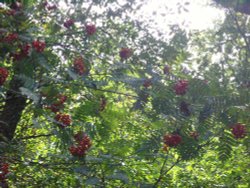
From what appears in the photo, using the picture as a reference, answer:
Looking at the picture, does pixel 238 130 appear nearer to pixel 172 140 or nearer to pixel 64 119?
pixel 172 140

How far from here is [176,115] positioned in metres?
2.97

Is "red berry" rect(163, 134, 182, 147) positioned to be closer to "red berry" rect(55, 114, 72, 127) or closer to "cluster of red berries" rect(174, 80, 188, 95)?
"cluster of red berries" rect(174, 80, 188, 95)

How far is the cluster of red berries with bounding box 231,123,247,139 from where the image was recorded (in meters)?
3.00

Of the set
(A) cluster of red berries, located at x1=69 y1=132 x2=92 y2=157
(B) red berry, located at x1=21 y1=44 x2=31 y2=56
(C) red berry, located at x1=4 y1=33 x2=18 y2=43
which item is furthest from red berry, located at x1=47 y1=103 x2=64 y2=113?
(C) red berry, located at x1=4 y1=33 x2=18 y2=43

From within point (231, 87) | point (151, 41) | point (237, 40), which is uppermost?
point (237, 40)

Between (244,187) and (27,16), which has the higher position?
(27,16)

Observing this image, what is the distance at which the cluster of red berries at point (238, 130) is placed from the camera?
2998 mm

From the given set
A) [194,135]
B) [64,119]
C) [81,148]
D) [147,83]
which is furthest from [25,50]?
[194,135]

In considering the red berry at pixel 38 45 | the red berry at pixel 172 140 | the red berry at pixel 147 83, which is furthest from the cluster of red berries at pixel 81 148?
the red berry at pixel 147 83

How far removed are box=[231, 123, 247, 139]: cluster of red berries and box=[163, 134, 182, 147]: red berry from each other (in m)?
0.47

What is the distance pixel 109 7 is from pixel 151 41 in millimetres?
1421

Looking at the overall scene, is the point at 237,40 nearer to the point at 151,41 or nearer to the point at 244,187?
the point at 151,41

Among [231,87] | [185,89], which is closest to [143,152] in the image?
[185,89]

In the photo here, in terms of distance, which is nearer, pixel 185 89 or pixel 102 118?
pixel 102 118
